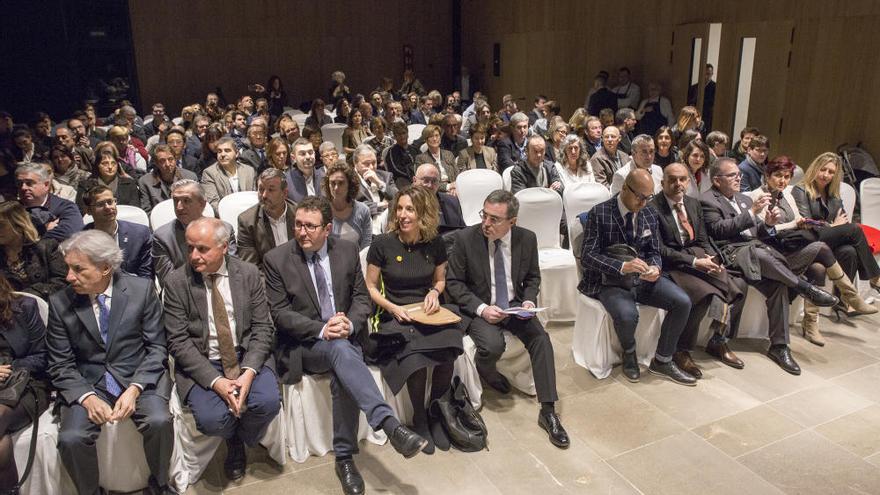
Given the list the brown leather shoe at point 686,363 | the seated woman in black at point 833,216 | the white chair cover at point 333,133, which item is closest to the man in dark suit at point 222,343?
the brown leather shoe at point 686,363

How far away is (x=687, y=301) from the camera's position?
13.3ft

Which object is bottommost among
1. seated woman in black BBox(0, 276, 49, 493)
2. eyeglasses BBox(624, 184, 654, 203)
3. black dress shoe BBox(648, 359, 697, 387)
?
black dress shoe BBox(648, 359, 697, 387)

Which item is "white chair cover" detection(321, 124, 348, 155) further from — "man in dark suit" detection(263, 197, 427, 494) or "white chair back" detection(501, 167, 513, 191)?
"man in dark suit" detection(263, 197, 427, 494)

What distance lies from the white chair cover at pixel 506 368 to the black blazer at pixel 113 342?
158cm

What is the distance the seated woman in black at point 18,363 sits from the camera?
2.74m

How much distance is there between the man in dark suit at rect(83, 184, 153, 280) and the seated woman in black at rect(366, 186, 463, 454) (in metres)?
1.47

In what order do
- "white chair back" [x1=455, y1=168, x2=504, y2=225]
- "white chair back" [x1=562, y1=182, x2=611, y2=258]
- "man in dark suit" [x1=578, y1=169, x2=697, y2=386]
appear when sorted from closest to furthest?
"man in dark suit" [x1=578, y1=169, x2=697, y2=386]
"white chair back" [x1=562, y1=182, x2=611, y2=258]
"white chair back" [x1=455, y1=168, x2=504, y2=225]

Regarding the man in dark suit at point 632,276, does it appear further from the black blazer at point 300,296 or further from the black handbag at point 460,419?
the black blazer at point 300,296

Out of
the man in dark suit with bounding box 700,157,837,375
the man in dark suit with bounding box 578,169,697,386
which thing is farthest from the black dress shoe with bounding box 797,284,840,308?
the man in dark suit with bounding box 578,169,697,386

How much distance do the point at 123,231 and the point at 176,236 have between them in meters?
0.36

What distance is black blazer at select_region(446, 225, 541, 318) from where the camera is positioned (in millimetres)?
3746

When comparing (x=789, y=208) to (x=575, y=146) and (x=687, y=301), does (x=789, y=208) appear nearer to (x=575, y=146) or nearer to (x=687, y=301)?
(x=687, y=301)

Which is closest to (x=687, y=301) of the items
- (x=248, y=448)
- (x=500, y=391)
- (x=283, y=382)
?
(x=500, y=391)

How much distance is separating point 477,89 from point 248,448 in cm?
1337
